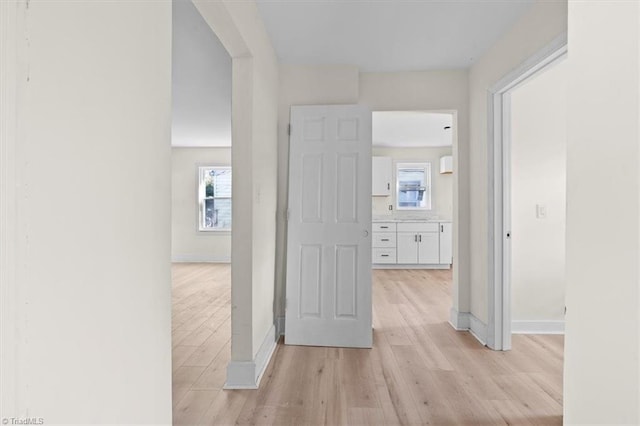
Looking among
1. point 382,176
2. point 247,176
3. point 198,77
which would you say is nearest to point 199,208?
point 382,176

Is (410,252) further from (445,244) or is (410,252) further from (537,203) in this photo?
(537,203)

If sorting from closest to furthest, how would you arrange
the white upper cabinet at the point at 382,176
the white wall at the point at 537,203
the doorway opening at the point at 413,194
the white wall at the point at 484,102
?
the white wall at the point at 484,102 → the white wall at the point at 537,203 → the doorway opening at the point at 413,194 → the white upper cabinet at the point at 382,176

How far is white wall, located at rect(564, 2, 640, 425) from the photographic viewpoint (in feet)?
2.07

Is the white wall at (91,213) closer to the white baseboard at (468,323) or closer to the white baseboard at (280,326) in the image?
the white baseboard at (280,326)

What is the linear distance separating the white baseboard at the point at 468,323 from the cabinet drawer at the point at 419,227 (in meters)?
3.19

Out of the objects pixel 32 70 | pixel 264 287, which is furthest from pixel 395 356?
pixel 32 70

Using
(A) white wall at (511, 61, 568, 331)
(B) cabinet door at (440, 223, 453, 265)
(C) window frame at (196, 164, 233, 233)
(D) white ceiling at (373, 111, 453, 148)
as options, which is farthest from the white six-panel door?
(C) window frame at (196, 164, 233, 233)

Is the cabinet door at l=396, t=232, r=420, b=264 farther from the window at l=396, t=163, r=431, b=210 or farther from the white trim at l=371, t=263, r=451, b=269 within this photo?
the window at l=396, t=163, r=431, b=210

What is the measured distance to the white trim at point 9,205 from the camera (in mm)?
548

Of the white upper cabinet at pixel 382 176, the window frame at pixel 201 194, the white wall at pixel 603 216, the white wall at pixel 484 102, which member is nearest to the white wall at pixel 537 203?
the white wall at pixel 484 102

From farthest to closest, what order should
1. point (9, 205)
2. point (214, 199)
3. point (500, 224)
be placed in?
point (214, 199) < point (500, 224) < point (9, 205)

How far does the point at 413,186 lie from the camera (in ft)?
23.4

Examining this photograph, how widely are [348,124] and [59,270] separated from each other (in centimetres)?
252

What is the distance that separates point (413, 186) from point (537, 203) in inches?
161
